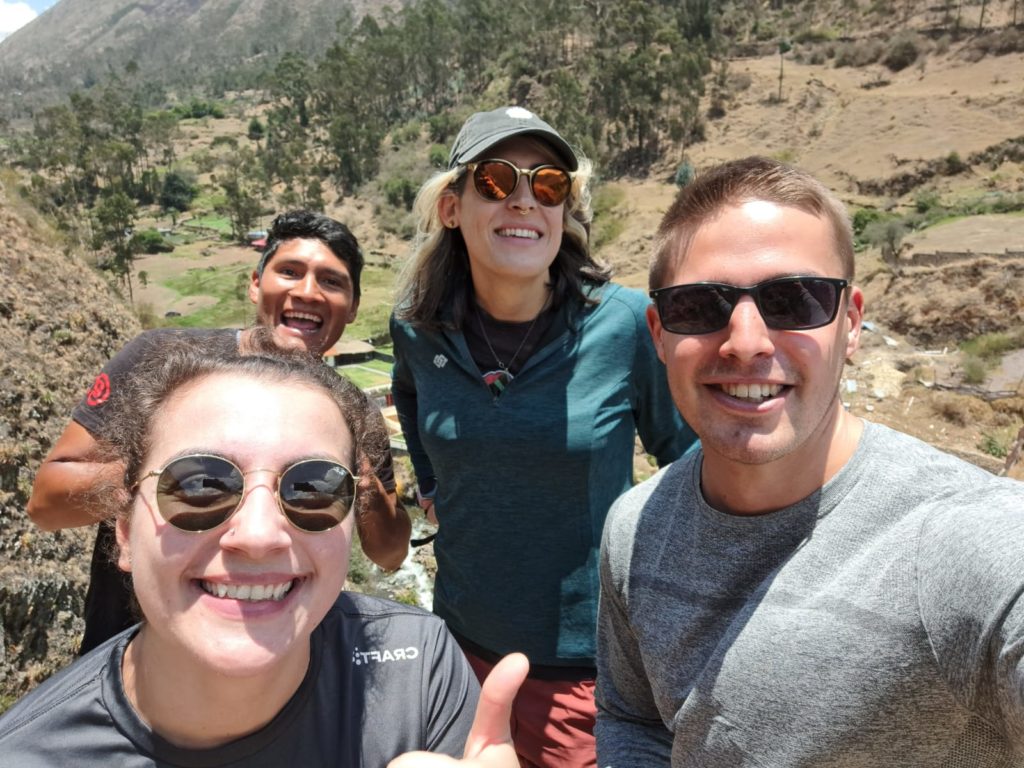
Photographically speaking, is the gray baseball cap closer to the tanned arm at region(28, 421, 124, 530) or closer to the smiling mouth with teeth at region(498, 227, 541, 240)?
the smiling mouth with teeth at region(498, 227, 541, 240)

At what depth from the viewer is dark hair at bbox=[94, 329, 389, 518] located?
125 cm

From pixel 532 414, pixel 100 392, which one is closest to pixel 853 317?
pixel 532 414

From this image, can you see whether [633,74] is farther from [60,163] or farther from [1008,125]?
[60,163]

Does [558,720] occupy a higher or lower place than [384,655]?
lower

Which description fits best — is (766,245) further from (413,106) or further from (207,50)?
(207,50)

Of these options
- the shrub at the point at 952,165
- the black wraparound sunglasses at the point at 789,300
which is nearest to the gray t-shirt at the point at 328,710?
the black wraparound sunglasses at the point at 789,300

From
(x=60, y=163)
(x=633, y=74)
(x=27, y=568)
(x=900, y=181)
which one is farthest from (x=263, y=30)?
(x=27, y=568)

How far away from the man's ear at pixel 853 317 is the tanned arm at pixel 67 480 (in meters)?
1.60

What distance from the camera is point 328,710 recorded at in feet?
4.08

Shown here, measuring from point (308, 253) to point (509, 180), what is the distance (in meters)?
0.67

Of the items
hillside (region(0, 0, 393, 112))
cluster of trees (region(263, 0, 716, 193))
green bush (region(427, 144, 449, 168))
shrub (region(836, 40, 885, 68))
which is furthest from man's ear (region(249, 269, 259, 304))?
hillside (region(0, 0, 393, 112))

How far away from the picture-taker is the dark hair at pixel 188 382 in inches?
49.1

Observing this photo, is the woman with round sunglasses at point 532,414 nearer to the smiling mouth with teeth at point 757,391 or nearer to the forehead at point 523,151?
the forehead at point 523,151

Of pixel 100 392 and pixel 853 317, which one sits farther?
pixel 100 392
